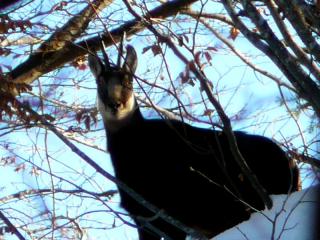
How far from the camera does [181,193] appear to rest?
557cm

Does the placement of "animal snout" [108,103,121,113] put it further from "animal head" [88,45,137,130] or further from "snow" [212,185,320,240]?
Answer: "snow" [212,185,320,240]

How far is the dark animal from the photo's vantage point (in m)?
5.42

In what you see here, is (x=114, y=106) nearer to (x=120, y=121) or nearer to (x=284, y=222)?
(x=120, y=121)

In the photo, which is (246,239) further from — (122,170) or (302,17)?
(122,170)

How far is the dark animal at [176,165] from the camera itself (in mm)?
5418

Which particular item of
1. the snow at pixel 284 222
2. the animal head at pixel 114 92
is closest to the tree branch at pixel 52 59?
the animal head at pixel 114 92

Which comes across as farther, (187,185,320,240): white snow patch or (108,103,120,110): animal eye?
(108,103,120,110): animal eye

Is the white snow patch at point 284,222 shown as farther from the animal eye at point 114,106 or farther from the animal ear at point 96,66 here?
the animal ear at point 96,66

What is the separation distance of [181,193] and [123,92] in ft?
3.44

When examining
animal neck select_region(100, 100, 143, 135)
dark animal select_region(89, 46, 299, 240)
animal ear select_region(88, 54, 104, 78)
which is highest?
animal ear select_region(88, 54, 104, 78)

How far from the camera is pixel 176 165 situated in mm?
5742

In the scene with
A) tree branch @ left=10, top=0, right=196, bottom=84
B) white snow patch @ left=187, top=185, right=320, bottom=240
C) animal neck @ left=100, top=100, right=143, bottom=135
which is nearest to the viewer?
white snow patch @ left=187, top=185, right=320, bottom=240

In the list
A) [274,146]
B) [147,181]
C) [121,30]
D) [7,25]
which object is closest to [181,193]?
[147,181]

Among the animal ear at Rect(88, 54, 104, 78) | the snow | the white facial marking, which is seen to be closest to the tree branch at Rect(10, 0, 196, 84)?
the animal ear at Rect(88, 54, 104, 78)
